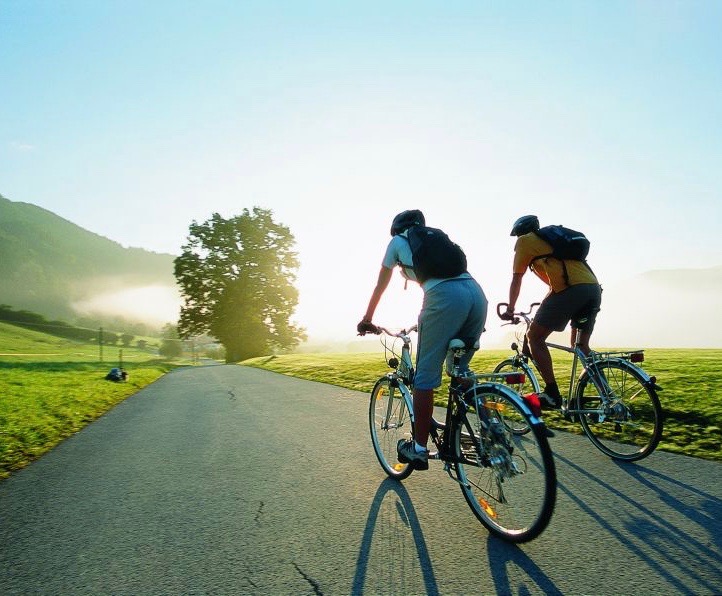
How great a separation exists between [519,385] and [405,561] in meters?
3.79

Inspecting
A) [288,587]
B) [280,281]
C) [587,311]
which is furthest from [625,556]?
[280,281]

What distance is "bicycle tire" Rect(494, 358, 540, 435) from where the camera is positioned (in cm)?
279

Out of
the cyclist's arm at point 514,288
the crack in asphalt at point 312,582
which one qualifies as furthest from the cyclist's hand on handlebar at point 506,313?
the crack in asphalt at point 312,582

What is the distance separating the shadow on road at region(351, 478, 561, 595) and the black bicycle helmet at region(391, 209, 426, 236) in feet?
7.25

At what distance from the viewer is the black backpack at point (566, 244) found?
15.1ft

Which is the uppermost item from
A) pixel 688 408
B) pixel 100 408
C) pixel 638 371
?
pixel 638 371

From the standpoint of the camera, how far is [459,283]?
336 cm

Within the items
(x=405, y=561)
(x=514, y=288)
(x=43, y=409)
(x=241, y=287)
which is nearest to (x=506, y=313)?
(x=514, y=288)

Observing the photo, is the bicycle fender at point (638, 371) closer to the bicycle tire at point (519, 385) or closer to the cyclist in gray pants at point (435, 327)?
the bicycle tire at point (519, 385)

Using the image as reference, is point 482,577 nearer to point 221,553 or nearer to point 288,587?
point 288,587

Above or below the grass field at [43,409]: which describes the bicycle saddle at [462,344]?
above

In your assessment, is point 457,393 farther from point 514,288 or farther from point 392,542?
point 514,288

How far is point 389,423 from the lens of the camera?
4.48 m

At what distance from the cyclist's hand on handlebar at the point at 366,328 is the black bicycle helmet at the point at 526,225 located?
1.91 meters
